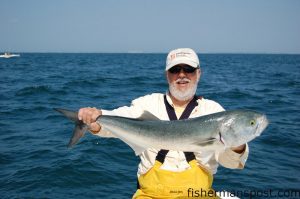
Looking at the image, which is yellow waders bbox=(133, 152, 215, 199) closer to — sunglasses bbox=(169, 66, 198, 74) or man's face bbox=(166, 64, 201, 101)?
man's face bbox=(166, 64, 201, 101)

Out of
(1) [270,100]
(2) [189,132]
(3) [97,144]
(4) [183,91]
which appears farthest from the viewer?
(1) [270,100]

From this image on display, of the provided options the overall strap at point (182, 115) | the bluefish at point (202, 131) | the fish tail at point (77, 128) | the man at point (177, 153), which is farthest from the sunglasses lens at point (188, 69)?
the fish tail at point (77, 128)

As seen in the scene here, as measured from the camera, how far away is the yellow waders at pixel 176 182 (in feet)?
16.4

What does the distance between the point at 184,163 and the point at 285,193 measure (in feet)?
13.5

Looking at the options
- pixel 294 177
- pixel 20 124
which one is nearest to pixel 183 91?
pixel 294 177

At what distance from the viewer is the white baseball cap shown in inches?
211

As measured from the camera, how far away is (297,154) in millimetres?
10625

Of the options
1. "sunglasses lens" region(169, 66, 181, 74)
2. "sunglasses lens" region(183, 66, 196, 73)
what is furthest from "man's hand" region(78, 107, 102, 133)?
"sunglasses lens" region(183, 66, 196, 73)

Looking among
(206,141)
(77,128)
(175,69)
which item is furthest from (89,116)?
(206,141)

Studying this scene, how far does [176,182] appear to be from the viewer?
5.01 m

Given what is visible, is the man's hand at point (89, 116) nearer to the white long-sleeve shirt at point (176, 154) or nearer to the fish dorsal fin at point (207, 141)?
the white long-sleeve shirt at point (176, 154)

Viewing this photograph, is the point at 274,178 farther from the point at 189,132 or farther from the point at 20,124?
the point at 20,124

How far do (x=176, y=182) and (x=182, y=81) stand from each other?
1563 mm

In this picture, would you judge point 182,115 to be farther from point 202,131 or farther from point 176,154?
point 202,131
